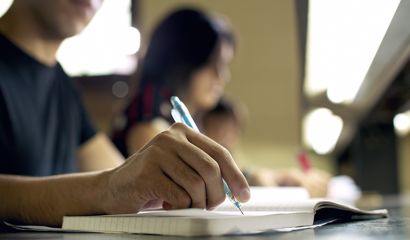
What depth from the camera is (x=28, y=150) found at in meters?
0.66

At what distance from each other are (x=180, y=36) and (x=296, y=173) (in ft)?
1.95

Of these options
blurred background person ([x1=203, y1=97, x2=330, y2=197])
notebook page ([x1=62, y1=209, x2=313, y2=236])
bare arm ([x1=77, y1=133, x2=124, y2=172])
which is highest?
blurred background person ([x1=203, y1=97, x2=330, y2=197])

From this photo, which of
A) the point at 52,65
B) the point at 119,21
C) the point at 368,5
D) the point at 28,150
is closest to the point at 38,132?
the point at 28,150

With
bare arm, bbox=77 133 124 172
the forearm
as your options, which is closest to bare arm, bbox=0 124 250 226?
the forearm

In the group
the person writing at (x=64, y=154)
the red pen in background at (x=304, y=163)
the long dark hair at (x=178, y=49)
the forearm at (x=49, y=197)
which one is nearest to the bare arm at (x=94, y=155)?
the person writing at (x=64, y=154)

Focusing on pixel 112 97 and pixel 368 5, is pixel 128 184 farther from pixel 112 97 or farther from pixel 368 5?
pixel 112 97

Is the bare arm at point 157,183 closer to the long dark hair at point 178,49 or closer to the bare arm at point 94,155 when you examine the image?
the bare arm at point 94,155

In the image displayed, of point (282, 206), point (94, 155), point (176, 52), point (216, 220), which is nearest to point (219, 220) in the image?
point (216, 220)

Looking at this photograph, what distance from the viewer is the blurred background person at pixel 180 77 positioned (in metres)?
0.89

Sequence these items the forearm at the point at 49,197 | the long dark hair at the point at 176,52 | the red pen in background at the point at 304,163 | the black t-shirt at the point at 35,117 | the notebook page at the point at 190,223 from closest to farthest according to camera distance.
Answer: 1. the notebook page at the point at 190,223
2. the forearm at the point at 49,197
3. the black t-shirt at the point at 35,117
4. the long dark hair at the point at 176,52
5. the red pen in background at the point at 304,163

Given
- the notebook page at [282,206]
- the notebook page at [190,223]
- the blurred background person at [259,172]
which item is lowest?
the notebook page at [190,223]

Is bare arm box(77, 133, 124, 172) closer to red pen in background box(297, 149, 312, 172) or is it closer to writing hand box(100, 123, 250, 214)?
writing hand box(100, 123, 250, 214)

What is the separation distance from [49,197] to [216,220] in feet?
0.78

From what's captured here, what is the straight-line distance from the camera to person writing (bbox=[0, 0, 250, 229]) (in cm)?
34
